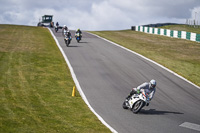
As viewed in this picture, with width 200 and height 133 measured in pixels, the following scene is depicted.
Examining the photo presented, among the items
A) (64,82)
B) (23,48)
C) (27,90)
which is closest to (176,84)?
(64,82)

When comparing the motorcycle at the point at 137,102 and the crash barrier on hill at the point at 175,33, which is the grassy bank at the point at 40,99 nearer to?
the motorcycle at the point at 137,102

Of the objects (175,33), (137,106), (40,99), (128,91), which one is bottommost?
(128,91)

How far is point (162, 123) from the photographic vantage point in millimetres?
12203

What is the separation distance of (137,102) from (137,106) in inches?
7.2

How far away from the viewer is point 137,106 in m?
13.4

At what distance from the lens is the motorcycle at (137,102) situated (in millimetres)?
13172

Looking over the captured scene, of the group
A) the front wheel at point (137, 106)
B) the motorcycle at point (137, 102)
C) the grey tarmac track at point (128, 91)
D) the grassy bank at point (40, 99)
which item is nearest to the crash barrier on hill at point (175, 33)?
the grey tarmac track at point (128, 91)

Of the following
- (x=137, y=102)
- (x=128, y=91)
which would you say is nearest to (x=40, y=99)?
(x=137, y=102)

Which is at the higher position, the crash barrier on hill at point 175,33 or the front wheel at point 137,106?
the crash barrier on hill at point 175,33

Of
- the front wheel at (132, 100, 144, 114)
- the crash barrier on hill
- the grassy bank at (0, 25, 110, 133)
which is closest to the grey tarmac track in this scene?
the front wheel at (132, 100, 144, 114)

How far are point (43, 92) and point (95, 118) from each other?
4.45m

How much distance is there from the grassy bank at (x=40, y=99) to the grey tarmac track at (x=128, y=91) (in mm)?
962

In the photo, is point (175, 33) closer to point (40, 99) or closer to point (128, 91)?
point (128, 91)

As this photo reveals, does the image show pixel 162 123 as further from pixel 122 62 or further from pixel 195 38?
pixel 195 38
